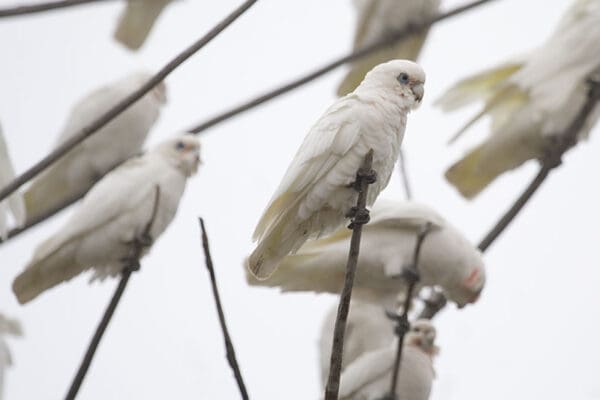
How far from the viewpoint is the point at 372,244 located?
436 cm

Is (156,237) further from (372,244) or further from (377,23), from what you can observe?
(377,23)

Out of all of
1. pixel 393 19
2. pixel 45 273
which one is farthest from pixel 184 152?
pixel 393 19

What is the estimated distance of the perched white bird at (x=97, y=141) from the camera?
539cm

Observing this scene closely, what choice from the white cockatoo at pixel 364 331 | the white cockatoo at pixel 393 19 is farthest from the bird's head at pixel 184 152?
the white cockatoo at pixel 393 19

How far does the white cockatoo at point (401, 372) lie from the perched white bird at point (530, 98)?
0.86m

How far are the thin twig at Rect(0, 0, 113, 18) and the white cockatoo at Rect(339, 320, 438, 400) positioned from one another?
232 centimetres

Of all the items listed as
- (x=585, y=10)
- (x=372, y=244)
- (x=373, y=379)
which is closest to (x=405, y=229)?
(x=372, y=244)

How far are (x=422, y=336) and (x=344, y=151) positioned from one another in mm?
1886

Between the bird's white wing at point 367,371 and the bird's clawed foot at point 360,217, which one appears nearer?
the bird's clawed foot at point 360,217

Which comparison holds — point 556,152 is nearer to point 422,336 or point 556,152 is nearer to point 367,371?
point 422,336

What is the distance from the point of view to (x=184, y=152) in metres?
4.65

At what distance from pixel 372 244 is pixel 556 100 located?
1124 mm

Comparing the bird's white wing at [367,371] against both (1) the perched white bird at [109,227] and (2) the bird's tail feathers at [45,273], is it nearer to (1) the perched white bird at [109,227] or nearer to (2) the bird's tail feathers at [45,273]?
(1) the perched white bird at [109,227]

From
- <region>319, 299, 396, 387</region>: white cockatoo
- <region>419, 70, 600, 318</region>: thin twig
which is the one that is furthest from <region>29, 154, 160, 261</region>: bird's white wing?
<region>419, 70, 600, 318</region>: thin twig
